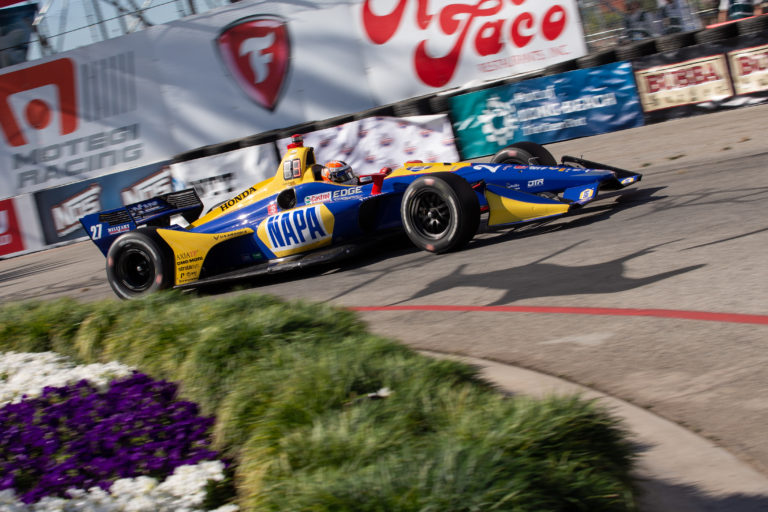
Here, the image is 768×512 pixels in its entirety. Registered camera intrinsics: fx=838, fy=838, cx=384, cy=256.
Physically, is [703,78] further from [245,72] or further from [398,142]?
[245,72]

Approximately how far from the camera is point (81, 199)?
18547 mm

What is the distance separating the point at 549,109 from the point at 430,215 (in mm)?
7670

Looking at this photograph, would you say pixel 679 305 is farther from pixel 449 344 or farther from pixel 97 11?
pixel 97 11

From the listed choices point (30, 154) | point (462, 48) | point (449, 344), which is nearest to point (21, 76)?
point (30, 154)

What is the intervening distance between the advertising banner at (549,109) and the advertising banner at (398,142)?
32 cm

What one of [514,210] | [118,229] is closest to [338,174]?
[514,210]

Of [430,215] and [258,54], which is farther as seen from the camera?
[258,54]

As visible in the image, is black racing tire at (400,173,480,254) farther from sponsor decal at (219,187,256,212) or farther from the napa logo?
sponsor decal at (219,187,256,212)

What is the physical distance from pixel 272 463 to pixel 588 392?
5.16 feet

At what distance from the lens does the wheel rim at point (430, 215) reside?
762 centimetres

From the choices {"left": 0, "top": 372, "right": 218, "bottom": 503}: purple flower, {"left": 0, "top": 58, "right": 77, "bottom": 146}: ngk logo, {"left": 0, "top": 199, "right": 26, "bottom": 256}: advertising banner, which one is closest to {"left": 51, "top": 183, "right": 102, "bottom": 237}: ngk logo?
{"left": 0, "top": 199, "right": 26, "bottom": 256}: advertising banner

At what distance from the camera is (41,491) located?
3221mm

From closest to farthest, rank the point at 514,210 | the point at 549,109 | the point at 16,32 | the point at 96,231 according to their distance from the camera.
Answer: the point at 514,210 < the point at 96,231 < the point at 549,109 < the point at 16,32

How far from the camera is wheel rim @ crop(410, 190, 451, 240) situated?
7625 millimetres
